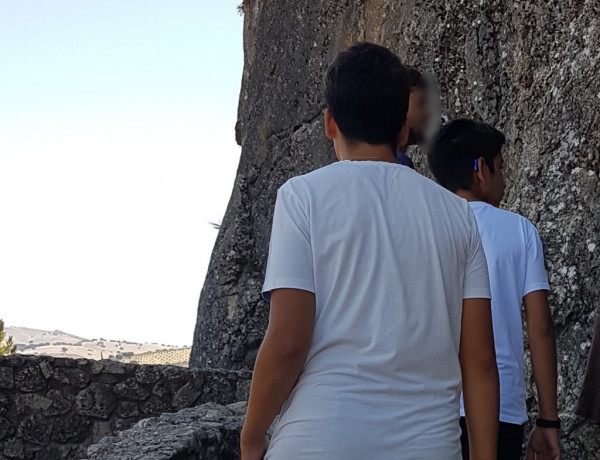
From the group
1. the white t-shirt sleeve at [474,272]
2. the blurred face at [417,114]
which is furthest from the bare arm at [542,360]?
the white t-shirt sleeve at [474,272]

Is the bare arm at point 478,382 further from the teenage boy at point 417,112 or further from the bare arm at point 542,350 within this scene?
the bare arm at point 542,350

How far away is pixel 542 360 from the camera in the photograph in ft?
9.04

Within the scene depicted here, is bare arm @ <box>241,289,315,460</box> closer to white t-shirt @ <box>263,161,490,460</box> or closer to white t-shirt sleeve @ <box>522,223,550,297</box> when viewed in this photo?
white t-shirt @ <box>263,161,490,460</box>

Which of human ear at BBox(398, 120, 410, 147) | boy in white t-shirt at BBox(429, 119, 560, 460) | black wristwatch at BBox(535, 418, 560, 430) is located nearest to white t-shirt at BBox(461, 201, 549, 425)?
boy in white t-shirt at BBox(429, 119, 560, 460)

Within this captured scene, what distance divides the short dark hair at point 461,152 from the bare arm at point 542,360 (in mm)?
388

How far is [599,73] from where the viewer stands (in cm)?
505

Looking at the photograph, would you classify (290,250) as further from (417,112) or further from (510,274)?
(510,274)

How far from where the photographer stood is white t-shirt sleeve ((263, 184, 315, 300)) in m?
1.67

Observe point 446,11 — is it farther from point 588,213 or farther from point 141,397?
point 141,397

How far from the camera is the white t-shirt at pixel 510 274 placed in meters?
2.64

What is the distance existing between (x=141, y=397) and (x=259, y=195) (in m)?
5.15

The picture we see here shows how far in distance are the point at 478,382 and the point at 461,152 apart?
115cm

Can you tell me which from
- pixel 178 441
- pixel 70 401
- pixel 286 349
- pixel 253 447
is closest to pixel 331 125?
pixel 286 349

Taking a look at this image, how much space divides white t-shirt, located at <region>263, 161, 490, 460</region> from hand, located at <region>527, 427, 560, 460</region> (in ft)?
3.39
